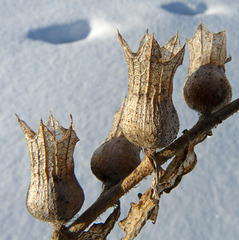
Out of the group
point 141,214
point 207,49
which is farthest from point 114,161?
point 207,49

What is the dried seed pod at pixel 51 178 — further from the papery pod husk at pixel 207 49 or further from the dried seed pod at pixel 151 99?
the papery pod husk at pixel 207 49

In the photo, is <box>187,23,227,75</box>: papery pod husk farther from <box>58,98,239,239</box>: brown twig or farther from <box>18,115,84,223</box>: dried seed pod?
<box>18,115,84,223</box>: dried seed pod

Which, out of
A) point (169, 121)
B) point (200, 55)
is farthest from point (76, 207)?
point (200, 55)

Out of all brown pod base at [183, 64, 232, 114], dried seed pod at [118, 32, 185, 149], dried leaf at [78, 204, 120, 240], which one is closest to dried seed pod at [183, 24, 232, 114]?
brown pod base at [183, 64, 232, 114]

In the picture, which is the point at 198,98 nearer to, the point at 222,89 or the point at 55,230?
the point at 222,89

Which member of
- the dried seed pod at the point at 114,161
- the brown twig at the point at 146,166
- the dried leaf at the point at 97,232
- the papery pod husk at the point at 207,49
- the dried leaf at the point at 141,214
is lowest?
the dried leaf at the point at 141,214

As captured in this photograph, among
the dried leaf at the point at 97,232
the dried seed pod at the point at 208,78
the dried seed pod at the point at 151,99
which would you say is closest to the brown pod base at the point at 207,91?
the dried seed pod at the point at 208,78

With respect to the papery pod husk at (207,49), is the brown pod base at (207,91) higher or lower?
lower

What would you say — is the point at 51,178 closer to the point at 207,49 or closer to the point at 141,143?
the point at 141,143

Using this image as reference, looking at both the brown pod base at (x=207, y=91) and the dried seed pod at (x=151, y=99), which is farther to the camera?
the brown pod base at (x=207, y=91)
